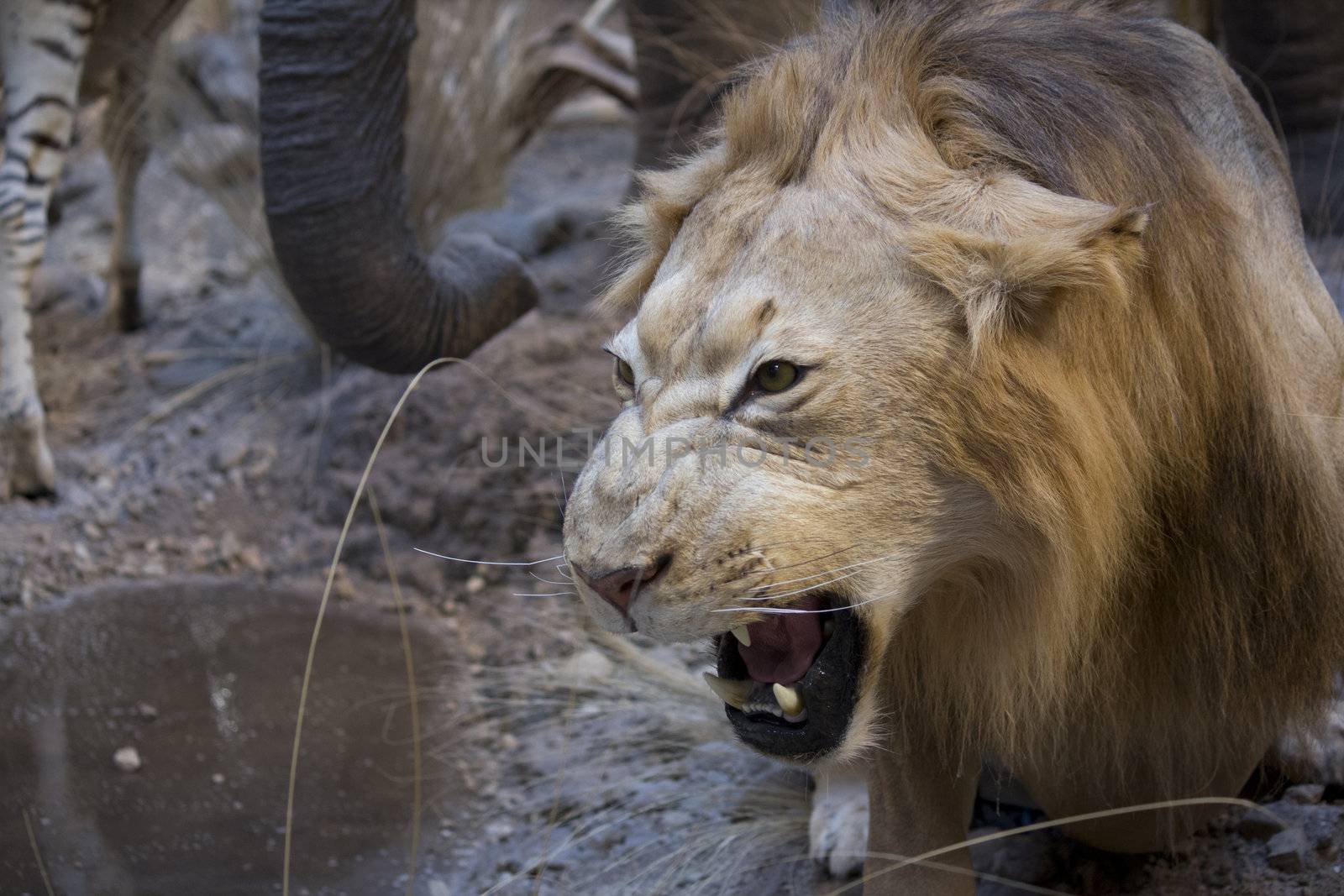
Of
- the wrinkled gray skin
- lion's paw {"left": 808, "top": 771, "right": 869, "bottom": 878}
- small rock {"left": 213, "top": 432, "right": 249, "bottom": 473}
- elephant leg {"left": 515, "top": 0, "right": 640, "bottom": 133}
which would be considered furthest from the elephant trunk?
elephant leg {"left": 515, "top": 0, "right": 640, "bottom": 133}

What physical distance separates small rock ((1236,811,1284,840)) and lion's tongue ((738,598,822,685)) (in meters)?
1.14

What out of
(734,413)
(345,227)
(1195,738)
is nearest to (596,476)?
(734,413)

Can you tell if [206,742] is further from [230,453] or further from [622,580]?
[622,580]

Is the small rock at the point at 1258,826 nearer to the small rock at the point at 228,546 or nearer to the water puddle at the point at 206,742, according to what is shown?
the water puddle at the point at 206,742

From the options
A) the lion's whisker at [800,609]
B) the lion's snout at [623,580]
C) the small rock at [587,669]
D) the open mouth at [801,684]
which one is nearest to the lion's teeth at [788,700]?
the open mouth at [801,684]

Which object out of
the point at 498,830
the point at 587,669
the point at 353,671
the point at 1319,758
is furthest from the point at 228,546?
the point at 1319,758

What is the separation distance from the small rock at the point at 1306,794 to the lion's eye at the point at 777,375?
59.1 inches

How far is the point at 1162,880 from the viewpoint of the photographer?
95.5 inches

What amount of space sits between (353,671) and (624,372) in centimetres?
205

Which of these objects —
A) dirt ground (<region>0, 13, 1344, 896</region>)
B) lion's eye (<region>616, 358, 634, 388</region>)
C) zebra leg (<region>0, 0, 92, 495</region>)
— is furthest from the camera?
zebra leg (<region>0, 0, 92, 495</region>)

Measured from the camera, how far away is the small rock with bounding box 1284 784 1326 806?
2520 millimetres

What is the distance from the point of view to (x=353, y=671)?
144 inches

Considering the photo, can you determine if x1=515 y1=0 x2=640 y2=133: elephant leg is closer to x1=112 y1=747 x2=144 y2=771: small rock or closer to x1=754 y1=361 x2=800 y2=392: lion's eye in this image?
x1=112 y1=747 x2=144 y2=771: small rock

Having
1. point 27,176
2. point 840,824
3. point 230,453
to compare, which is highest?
point 27,176
